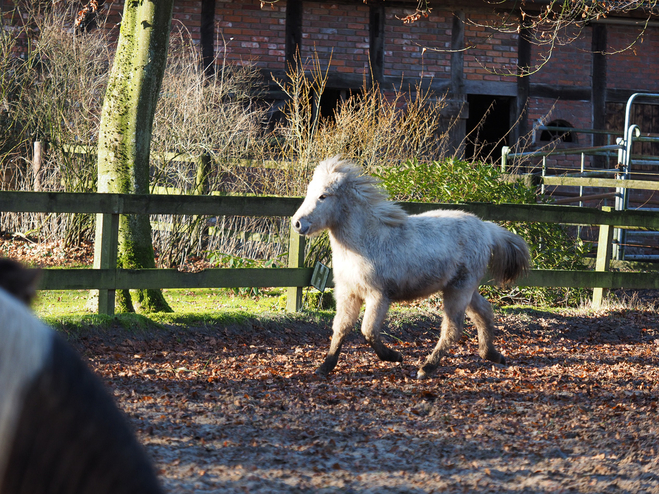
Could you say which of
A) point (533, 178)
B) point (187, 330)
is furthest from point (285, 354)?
point (533, 178)

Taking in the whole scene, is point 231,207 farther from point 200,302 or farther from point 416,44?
point 416,44

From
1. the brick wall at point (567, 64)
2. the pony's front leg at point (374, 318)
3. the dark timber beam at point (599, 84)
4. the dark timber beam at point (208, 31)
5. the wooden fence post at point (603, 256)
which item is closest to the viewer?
the pony's front leg at point (374, 318)

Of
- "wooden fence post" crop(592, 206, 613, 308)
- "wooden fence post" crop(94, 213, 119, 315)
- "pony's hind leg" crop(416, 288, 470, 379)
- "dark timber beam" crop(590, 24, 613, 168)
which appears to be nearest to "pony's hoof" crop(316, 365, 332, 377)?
"pony's hind leg" crop(416, 288, 470, 379)

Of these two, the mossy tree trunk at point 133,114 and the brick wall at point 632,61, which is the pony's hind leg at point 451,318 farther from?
the brick wall at point 632,61

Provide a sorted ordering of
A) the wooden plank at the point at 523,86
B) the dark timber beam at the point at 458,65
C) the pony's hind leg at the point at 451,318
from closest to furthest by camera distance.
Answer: the pony's hind leg at the point at 451,318, the dark timber beam at the point at 458,65, the wooden plank at the point at 523,86

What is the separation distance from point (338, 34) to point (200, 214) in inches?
331

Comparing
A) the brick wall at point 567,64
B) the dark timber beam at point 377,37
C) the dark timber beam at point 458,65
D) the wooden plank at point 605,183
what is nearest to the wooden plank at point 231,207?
the wooden plank at point 605,183

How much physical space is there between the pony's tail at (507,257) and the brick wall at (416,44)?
8.41 metres

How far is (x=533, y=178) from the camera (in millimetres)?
10477

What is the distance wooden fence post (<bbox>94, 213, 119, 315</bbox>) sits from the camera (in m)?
6.58

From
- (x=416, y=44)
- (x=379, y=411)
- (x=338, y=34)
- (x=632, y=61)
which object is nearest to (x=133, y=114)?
(x=379, y=411)

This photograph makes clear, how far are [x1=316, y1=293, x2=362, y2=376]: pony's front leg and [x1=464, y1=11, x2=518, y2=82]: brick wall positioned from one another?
10.2 metres

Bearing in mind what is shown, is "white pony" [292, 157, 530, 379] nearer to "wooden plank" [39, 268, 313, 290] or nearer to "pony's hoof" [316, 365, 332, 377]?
"pony's hoof" [316, 365, 332, 377]

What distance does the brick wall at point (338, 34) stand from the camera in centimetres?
1412
